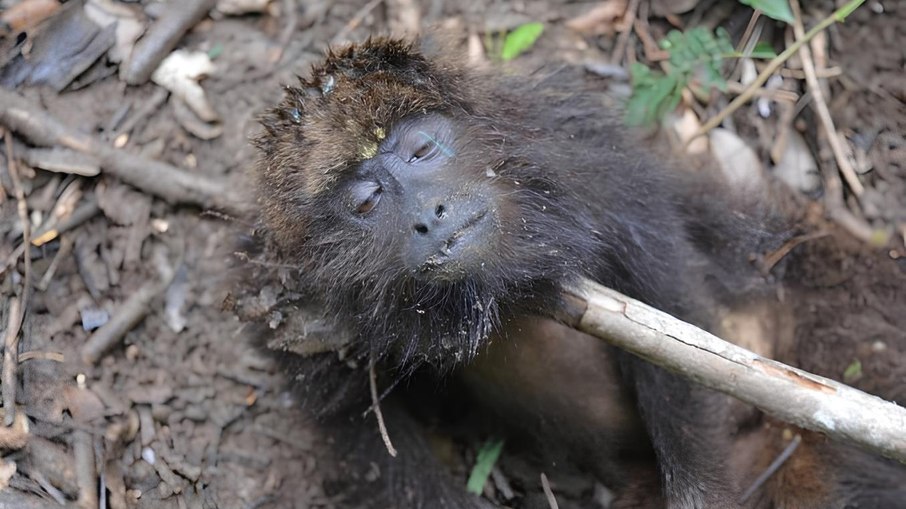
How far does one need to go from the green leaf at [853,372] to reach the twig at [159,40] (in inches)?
152

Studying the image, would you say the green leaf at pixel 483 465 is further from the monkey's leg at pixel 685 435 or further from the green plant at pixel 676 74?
the green plant at pixel 676 74

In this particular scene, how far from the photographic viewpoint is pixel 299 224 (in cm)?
309

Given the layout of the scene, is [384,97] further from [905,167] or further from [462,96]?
[905,167]

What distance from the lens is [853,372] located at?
3.86 metres

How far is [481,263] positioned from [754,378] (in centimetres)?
93

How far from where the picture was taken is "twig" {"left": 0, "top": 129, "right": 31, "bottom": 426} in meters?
3.29

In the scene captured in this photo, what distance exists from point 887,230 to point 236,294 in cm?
331

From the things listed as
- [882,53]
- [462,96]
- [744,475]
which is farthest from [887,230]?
[462,96]

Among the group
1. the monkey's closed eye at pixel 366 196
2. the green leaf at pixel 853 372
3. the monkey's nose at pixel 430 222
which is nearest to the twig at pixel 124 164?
the monkey's closed eye at pixel 366 196

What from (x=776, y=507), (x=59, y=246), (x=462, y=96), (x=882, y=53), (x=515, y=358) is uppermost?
(x=462, y=96)

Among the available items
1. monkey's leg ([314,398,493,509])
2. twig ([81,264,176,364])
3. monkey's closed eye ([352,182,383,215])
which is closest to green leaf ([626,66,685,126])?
monkey's closed eye ([352,182,383,215])

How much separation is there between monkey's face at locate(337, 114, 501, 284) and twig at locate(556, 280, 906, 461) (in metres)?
0.52

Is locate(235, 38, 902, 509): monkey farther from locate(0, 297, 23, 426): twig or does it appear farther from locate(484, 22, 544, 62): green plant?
locate(0, 297, 23, 426): twig

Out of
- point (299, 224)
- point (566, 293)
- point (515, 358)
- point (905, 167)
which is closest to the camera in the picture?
point (566, 293)
